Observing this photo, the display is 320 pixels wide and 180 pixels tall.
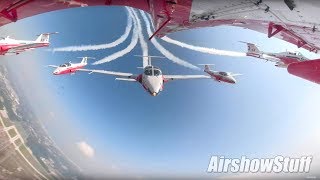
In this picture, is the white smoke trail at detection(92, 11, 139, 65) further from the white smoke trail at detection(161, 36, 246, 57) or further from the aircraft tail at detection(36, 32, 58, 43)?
the aircraft tail at detection(36, 32, 58, 43)

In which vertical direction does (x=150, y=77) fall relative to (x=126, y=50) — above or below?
below

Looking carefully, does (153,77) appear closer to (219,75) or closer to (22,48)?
(219,75)

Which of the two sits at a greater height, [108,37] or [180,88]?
[108,37]

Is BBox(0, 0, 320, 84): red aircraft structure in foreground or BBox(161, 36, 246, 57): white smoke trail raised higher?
BBox(0, 0, 320, 84): red aircraft structure in foreground

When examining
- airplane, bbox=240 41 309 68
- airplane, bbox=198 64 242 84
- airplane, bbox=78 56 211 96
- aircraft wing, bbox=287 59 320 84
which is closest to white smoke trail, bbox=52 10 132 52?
airplane, bbox=78 56 211 96

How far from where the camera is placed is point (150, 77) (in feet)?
14.3

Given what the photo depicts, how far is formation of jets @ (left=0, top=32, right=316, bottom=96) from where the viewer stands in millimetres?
4293

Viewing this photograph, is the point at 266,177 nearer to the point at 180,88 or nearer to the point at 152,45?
the point at 180,88

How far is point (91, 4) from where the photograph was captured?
4.30m

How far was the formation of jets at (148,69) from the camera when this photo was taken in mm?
4293

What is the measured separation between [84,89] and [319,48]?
1787mm

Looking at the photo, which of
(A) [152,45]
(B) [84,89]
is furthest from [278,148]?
(B) [84,89]

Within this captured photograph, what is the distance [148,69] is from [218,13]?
652 millimetres

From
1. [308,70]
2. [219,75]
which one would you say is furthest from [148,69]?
[308,70]
